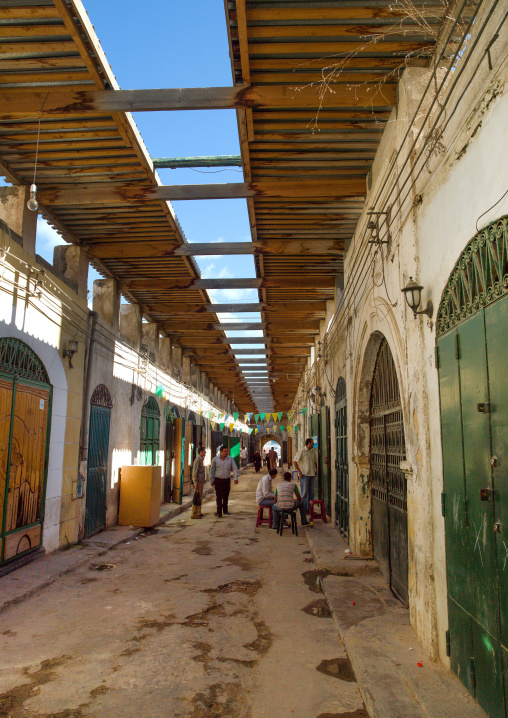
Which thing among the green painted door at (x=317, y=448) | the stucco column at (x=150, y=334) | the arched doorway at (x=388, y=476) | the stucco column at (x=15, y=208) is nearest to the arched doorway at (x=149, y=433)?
the stucco column at (x=150, y=334)

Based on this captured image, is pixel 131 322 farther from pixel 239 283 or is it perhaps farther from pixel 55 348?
pixel 55 348

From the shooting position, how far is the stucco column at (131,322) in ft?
38.5

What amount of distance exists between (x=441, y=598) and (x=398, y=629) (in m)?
0.88

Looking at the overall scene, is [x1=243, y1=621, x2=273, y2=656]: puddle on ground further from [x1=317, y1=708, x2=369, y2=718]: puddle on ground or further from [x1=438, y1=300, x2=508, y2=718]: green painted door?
[x1=438, y1=300, x2=508, y2=718]: green painted door

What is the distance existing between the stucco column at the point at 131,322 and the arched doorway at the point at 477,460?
8.98 metres

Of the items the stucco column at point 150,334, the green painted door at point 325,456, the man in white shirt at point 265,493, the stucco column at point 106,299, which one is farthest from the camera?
the stucco column at point 150,334

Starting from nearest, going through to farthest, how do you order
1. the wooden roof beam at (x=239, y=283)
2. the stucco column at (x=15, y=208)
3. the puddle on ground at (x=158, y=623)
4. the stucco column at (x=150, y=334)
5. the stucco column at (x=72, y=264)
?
the puddle on ground at (x=158, y=623) < the stucco column at (x=15, y=208) < the stucco column at (x=72, y=264) < the wooden roof beam at (x=239, y=283) < the stucco column at (x=150, y=334)

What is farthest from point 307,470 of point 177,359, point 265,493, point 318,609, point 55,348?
point 177,359

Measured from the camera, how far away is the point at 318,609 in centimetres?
530

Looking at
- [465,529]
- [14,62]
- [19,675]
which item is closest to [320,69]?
[14,62]

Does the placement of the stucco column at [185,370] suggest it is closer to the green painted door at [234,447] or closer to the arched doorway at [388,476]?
the green painted door at [234,447]

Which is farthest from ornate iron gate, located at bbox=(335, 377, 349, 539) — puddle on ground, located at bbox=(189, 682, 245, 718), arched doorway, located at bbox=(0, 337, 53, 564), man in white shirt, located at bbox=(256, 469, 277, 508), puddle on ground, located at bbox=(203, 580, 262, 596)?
puddle on ground, located at bbox=(189, 682, 245, 718)

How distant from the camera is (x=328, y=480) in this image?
1095 cm

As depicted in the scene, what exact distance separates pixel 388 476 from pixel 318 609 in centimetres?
161
